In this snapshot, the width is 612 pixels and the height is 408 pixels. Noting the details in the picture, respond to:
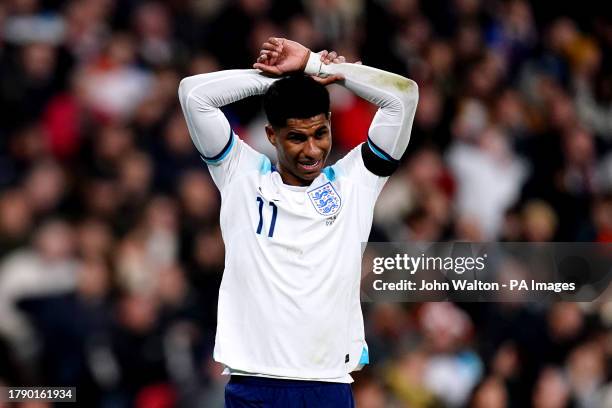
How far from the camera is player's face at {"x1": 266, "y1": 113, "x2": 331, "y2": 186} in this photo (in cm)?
545

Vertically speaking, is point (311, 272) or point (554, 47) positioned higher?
point (554, 47)

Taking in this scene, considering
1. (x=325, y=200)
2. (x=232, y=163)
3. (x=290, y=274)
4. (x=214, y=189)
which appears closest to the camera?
(x=290, y=274)

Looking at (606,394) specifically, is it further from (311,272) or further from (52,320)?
(311,272)

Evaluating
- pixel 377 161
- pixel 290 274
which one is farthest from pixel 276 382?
pixel 377 161

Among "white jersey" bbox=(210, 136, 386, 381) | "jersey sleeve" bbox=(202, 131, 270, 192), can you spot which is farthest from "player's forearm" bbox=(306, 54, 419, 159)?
"jersey sleeve" bbox=(202, 131, 270, 192)

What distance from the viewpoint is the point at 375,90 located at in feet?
18.6

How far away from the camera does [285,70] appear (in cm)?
559

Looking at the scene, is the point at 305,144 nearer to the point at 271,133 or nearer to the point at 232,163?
the point at 271,133

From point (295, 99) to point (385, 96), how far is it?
0.43 metres

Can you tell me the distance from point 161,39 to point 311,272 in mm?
6768

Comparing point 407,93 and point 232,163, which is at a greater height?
point 407,93

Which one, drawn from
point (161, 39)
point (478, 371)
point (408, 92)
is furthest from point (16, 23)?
point (408, 92)

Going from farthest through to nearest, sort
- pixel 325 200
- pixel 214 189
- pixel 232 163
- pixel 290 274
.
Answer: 1. pixel 214 189
2. pixel 232 163
3. pixel 325 200
4. pixel 290 274

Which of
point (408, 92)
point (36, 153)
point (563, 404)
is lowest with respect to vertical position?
point (563, 404)
